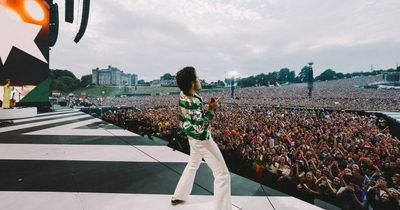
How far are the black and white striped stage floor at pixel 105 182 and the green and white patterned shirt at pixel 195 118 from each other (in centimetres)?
81

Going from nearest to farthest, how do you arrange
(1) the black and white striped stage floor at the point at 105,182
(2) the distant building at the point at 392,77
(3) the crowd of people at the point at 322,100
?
(1) the black and white striped stage floor at the point at 105,182, (3) the crowd of people at the point at 322,100, (2) the distant building at the point at 392,77

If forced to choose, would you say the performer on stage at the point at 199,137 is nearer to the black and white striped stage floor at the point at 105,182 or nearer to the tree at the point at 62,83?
the black and white striped stage floor at the point at 105,182

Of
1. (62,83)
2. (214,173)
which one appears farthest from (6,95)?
(62,83)

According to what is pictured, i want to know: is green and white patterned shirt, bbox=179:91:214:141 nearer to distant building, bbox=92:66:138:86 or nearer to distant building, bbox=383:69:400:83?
distant building, bbox=383:69:400:83

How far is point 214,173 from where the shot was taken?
2.18m

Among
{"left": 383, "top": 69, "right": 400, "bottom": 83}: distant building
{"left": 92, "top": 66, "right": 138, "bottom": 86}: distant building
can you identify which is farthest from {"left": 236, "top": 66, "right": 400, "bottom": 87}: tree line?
{"left": 92, "top": 66, "right": 138, "bottom": 86}: distant building

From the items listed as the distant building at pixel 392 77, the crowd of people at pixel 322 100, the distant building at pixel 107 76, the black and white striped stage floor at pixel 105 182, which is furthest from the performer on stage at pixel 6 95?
the distant building at pixel 107 76

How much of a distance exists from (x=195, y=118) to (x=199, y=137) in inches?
7.4

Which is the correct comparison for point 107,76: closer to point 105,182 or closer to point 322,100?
point 322,100

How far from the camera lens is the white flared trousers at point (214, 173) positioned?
2084 mm

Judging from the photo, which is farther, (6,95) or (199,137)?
(6,95)

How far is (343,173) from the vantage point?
520 cm

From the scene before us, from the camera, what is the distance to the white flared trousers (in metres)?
2.08

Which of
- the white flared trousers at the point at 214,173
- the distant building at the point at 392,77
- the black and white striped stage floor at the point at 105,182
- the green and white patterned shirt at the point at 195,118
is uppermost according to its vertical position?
the distant building at the point at 392,77
